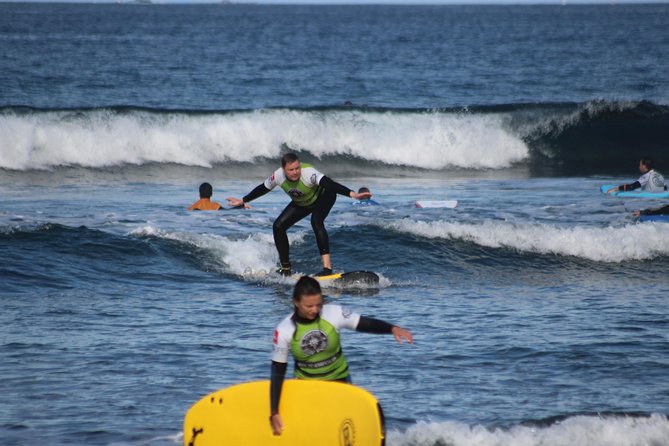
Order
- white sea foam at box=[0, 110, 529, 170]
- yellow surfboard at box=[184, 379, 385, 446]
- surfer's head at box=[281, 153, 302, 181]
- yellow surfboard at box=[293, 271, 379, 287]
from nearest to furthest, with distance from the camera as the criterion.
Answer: yellow surfboard at box=[184, 379, 385, 446]
surfer's head at box=[281, 153, 302, 181]
yellow surfboard at box=[293, 271, 379, 287]
white sea foam at box=[0, 110, 529, 170]

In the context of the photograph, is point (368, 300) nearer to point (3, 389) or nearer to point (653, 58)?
point (3, 389)

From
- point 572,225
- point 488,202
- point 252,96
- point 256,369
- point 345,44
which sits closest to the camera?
point 256,369

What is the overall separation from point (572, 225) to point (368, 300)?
6.75 metres

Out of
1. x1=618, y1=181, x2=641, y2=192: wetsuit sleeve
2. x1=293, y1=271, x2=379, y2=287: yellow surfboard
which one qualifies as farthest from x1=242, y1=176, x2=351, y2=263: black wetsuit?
x1=618, y1=181, x2=641, y2=192: wetsuit sleeve

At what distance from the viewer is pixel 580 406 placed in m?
9.41

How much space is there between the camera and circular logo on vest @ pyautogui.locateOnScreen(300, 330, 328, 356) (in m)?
7.57

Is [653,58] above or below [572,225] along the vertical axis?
above

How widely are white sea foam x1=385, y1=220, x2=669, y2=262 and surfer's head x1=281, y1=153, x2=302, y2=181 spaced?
521 cm

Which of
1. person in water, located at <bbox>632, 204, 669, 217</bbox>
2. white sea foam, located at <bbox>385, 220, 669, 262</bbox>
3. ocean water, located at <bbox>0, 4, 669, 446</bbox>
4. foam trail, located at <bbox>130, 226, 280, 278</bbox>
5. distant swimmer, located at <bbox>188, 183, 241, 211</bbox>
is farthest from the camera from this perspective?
distant swimmer, located at <bbox>188, 183, 241, 211</bbox>

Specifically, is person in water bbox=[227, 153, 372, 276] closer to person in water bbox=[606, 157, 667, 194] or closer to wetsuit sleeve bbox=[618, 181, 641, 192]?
wetsuit sleeve bbox=[618, 181, 641, 192]

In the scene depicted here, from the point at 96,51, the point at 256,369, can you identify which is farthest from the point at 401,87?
the point at 256,369

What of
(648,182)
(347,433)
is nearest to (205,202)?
(648,182)

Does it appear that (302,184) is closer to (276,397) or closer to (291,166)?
(291,166)

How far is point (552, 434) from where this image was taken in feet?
28.5
